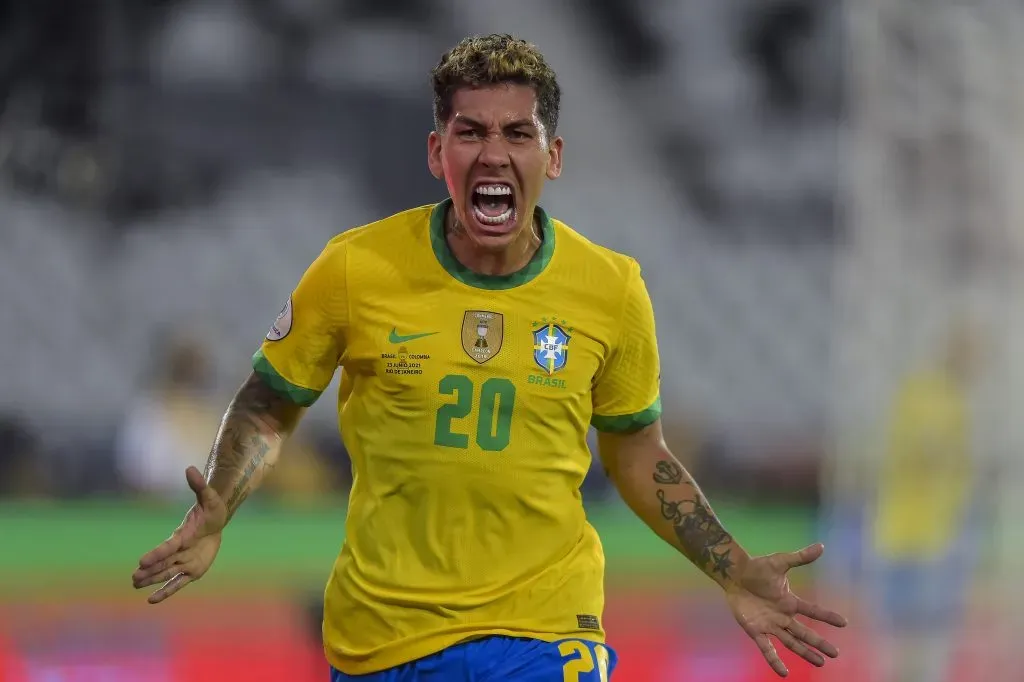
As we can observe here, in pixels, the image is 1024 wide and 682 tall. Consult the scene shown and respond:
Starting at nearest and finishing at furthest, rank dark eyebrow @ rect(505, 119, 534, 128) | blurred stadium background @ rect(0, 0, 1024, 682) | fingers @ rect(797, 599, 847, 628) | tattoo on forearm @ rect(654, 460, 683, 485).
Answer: fingers @ rect(797, 599, 847, 628), dark eyebrow @ rect(505, 119, 534, 128), tattoo on forearm @ rect(654, 460, 683, 485), blurred stadium background @ rect(0, 0, 1024, 682)

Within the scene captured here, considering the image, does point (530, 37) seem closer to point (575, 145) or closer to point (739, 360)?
point (575, 145)

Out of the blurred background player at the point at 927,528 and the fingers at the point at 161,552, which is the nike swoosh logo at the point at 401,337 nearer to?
the fingers at the point at 161,552

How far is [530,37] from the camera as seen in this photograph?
33.4ft

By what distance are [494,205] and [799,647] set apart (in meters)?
1.08

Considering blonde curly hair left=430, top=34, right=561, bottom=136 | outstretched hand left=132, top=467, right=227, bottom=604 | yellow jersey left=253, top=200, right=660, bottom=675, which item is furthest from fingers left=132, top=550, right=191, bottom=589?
blonde curly hair left=430, top=34, right=561, bottom=136

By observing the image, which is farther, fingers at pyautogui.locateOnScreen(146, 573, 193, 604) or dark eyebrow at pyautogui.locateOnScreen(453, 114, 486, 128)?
dark eyebrow at pyautogui.locateOnScreen(453, 114, 486, 128)

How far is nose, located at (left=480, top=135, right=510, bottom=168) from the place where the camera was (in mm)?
2979

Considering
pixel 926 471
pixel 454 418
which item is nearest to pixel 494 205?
pixel 454 418

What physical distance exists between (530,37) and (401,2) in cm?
91

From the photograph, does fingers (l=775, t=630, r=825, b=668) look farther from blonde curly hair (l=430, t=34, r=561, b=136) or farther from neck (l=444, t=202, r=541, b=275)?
blonde curly hair (l=430, t=34, r=561, b=136)

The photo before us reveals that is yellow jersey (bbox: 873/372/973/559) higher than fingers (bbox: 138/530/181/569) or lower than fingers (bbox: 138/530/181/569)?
lower

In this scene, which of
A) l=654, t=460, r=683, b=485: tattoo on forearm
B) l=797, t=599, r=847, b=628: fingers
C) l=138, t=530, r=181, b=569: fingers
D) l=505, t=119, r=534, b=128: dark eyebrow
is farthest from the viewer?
l=654, t=460, r=683, b=485: tattoo on forearm

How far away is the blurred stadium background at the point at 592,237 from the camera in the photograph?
23.3ft

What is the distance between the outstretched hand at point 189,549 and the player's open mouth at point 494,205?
2.47ft
